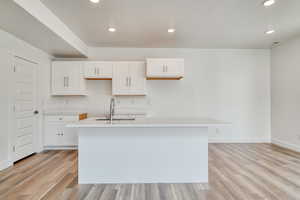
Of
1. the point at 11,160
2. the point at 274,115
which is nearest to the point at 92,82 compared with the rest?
the point at 11,160

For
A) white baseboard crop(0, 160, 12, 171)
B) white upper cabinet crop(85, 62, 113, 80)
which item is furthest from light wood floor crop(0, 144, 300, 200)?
white upper cabinet crop(85, 62, 113, 80)

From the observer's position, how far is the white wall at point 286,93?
3902 mm

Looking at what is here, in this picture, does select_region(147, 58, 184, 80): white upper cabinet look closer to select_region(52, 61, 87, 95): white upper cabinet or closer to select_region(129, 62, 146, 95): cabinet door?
select_region(129, 62, 146, 95): cabinet door

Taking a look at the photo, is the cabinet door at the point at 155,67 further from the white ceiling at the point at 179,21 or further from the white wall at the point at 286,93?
the white wall at the point at 286,93

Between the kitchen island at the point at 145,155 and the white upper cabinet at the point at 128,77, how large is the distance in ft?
6.32

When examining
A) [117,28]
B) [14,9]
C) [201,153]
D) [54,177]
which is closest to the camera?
[14,9]

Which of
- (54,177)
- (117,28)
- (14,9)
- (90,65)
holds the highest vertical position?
(117,28)

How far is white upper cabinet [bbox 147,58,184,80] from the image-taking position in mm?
4082

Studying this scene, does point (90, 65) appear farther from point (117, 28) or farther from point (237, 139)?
point (237, 139)

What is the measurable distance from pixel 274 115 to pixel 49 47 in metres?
5.92

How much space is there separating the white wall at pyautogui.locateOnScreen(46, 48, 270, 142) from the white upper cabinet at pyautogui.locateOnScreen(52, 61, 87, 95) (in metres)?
1.63

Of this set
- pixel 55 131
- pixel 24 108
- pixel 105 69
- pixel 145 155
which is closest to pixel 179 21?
pixel 105 69

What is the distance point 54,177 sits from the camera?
2.64 meters

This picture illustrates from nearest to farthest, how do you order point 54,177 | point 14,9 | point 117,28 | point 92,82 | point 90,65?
point 14,9, point 54,177, point 117,28, point 90,65, point 92,82
